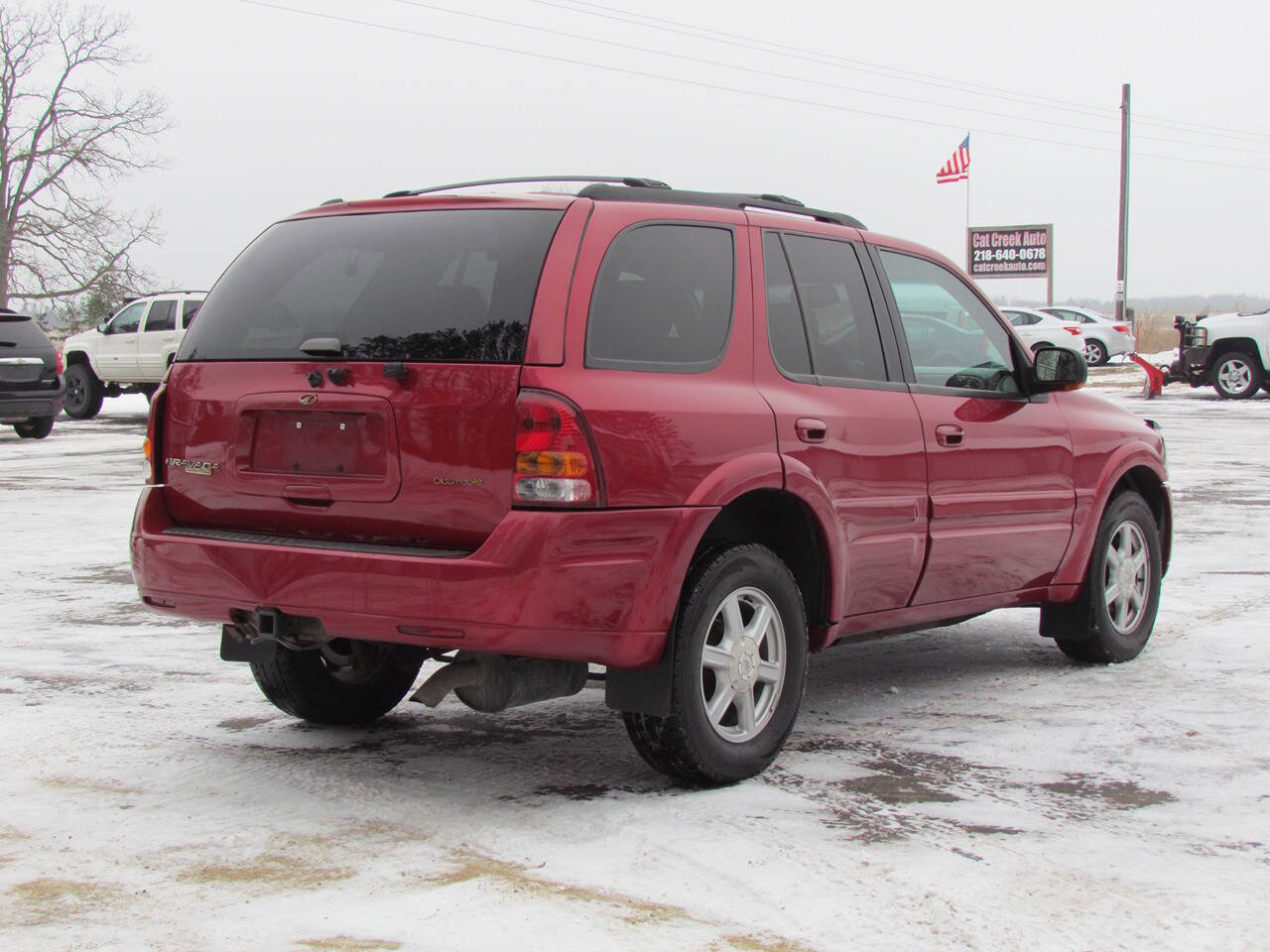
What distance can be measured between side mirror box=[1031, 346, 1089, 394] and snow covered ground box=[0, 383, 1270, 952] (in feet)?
4.08

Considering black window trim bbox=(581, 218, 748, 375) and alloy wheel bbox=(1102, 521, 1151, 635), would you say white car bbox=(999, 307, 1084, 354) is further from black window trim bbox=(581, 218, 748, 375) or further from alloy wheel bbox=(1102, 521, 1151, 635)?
black window trim bbox=(581, 218, 748, 375)

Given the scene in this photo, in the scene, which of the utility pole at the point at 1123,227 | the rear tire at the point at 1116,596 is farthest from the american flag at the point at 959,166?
the rear tire at the point at 1116,596

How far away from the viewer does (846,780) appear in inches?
→ 203

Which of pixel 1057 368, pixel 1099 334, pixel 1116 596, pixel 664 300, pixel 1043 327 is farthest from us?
pixel 1099 334

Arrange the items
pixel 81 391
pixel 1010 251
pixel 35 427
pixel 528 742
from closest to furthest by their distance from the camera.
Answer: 1. pixel 528 742
2. pixel 35 427
3. pixel 81 391
4. pixel 1010 251

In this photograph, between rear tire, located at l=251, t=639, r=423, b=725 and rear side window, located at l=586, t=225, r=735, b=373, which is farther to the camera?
rear tire, located at l=251, t=639, r=423, b=725

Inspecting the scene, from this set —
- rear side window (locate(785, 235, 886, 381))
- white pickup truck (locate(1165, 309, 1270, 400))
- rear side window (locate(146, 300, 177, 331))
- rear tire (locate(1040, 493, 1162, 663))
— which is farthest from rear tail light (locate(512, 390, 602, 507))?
white pickup truck (locate(1165, 309, 1270, 400))

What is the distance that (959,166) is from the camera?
49406 millimetres

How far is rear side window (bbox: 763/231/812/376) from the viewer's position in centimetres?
540

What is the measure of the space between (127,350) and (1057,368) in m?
23.4

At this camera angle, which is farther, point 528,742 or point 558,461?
point 528,742

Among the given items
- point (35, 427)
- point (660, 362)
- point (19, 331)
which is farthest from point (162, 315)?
point (660, 362)

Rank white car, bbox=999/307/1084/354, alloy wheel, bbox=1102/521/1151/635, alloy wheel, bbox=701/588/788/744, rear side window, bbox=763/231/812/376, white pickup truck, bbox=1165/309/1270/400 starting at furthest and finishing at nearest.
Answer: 1. white car, bbox=999/307/1084/354
2. white pickup truck, bbox=1165/309/1270/400
3. alloy wheel, bbox=1102/521/1151/635
4. rear side window, bbox=763/231/812/376
5. alloy wheel, bbox=701/588/788/744

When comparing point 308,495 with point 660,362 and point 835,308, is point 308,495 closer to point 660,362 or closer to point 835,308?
point 660,362
